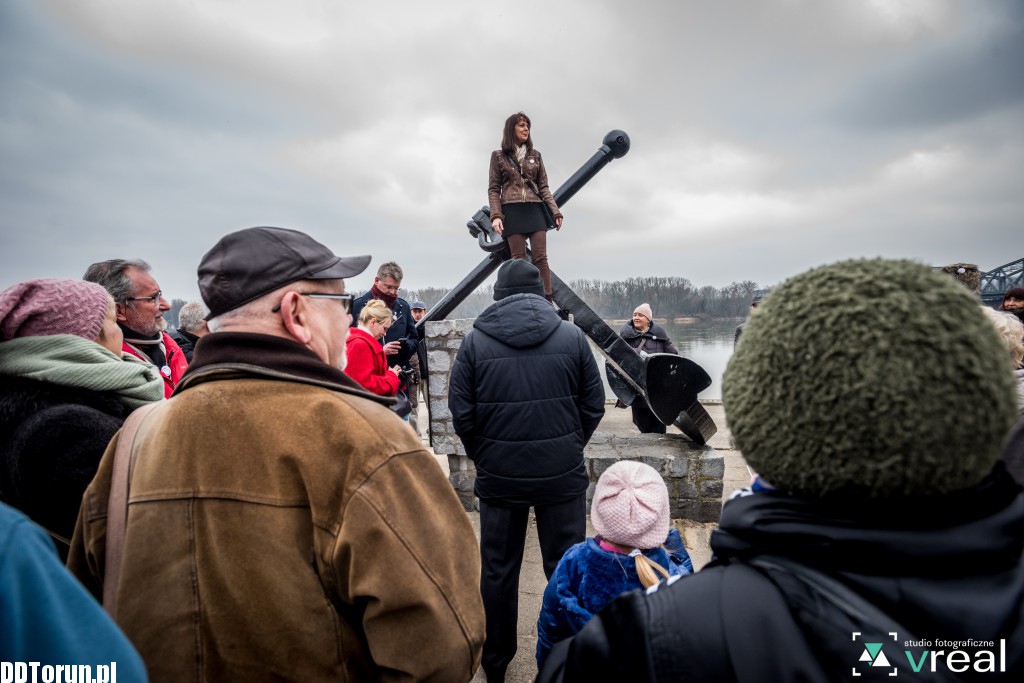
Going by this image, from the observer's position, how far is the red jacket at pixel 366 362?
3670mm

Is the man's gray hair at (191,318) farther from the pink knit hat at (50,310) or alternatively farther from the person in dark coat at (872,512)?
the person in dark coat at (872,512)

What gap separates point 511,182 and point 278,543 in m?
4.02

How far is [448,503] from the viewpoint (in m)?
1.14

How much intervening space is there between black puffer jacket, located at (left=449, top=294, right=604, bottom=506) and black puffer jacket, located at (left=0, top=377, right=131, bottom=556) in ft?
5.02

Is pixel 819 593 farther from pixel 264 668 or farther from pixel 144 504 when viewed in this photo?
pixel 144 504

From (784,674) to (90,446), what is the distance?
61.4 inches

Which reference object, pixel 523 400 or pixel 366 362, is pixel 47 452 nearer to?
pixel 523 400

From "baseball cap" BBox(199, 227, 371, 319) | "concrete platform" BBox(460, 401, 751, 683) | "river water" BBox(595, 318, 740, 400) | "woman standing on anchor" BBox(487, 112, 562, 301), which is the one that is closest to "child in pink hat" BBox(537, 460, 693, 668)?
"concrete platform" BBox(460, 401, 751, 683)

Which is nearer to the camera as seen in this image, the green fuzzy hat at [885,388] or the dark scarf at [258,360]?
the green fuzzy hat at [885,388]

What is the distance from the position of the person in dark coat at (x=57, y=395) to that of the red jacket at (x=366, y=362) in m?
2.09

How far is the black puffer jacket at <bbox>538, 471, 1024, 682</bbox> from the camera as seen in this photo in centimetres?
59

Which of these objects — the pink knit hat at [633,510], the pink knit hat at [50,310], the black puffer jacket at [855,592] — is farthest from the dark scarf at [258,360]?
the pink knit hat at [633,510]

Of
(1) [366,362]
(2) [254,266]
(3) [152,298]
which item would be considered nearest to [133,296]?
(3) [152,298]

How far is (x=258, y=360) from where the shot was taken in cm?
107
